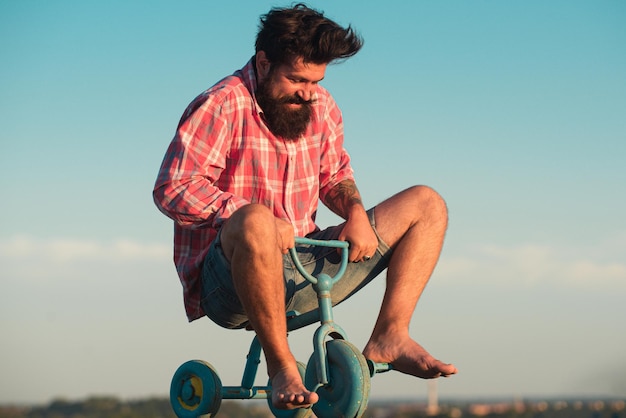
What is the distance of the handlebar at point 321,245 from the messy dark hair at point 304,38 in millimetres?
921

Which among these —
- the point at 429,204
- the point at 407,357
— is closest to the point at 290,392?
the point at 407,357

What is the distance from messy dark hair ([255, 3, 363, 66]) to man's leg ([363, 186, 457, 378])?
0.83 metres

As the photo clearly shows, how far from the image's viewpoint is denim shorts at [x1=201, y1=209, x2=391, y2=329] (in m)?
4.28

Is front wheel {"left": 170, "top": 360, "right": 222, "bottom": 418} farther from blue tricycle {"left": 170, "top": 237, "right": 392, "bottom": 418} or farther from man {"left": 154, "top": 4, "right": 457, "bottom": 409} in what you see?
man {"left": 154, "top": 4, "right": 457, "bottom": 409}

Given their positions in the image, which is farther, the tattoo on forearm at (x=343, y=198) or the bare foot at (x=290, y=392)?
the tattoo on forearm at (x=343, y=198)

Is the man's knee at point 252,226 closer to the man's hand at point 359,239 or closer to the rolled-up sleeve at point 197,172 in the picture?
the rolled-up sleeve at point 197,172

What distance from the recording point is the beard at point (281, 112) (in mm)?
4445

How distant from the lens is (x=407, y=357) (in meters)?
4.08

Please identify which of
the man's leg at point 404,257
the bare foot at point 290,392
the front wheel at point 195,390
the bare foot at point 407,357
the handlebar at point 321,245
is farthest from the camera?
the front wheel at point 195,390

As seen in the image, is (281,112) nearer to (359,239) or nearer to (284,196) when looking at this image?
(284,196)

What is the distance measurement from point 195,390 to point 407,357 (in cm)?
114

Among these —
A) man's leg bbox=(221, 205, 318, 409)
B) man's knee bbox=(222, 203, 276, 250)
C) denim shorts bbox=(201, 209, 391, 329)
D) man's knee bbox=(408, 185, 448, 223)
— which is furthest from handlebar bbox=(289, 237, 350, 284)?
man's knee bbox=(408, 185, 448, 223)

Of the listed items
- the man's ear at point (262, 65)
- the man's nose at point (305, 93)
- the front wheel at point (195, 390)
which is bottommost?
the front wheel at point (195, 390)

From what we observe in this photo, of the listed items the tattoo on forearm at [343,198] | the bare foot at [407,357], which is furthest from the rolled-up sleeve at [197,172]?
the bare foot at [407,357]
